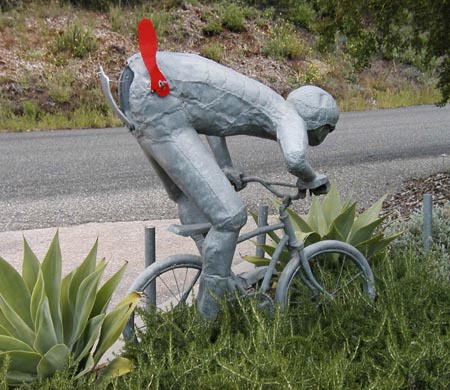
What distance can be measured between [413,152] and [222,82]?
26.1 feet

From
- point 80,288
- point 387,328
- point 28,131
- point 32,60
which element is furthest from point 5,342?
point 32,60

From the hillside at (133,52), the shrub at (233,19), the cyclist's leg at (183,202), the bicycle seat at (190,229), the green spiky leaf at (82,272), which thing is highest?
the shrub at (233,19)

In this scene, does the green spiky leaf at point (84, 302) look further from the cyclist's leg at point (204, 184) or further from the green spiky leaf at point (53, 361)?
the cyclist's leg at point (204, 184)

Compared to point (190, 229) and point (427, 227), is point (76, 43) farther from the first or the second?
point (190, 229)

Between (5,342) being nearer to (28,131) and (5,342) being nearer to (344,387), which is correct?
(344,387)

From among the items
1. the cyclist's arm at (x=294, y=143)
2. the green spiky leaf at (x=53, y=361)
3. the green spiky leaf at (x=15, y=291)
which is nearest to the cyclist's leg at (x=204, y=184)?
the cyclist's arm at (x=294, y=143)

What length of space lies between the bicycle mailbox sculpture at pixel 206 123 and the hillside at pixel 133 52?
34.9ft

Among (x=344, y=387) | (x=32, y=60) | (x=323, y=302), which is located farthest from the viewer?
(x=32, y=60)

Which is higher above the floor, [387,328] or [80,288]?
[80,288]

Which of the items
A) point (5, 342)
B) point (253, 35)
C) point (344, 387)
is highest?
point (253, 35)

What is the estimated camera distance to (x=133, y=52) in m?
16.2

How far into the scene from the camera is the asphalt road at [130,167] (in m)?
7.69

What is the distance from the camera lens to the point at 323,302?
379 centimetres

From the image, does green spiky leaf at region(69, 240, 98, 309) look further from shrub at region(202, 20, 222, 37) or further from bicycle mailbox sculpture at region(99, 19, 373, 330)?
shrub at region(202, 20, 222, 37)
